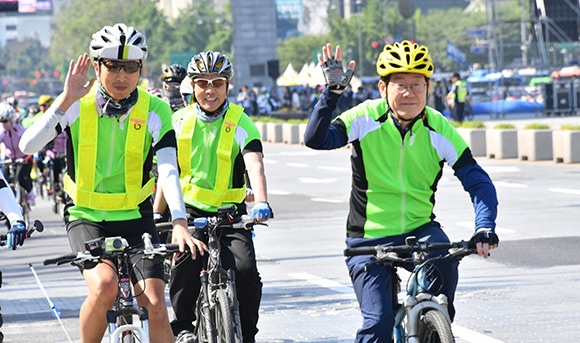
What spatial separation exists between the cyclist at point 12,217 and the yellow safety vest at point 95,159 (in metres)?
0.35

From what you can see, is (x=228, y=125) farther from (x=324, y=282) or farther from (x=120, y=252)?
(x=324, y=282)

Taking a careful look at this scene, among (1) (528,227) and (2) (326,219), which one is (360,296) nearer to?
(1) (528,227)

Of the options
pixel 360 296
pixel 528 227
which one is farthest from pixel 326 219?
pixel 360 296

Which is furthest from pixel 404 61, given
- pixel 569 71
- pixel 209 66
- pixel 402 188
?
pixel 569 71

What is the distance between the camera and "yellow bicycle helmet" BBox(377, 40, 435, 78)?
6453mm

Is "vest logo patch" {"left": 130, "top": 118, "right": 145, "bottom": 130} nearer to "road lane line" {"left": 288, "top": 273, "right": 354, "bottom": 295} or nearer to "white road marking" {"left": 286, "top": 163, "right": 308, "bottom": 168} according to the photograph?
"road lane line" {"left": 288, "top": 273, "right": 354, "bottom": 295}

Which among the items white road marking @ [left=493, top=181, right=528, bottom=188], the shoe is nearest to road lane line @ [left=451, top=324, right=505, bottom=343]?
the shoe

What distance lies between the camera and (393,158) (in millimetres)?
6602

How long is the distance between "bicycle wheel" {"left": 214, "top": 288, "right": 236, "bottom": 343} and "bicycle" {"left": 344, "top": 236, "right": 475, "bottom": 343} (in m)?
1.01

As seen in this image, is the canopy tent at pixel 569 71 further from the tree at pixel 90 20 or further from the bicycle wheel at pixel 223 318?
the tree at pixel 90 20

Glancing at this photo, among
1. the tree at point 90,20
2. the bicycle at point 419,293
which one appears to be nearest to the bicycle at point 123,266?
the bicycle at point 419,293

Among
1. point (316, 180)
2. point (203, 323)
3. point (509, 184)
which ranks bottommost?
Result: point (316, 180)

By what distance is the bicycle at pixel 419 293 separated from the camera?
19.9 feet

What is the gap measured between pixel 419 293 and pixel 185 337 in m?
2.06
